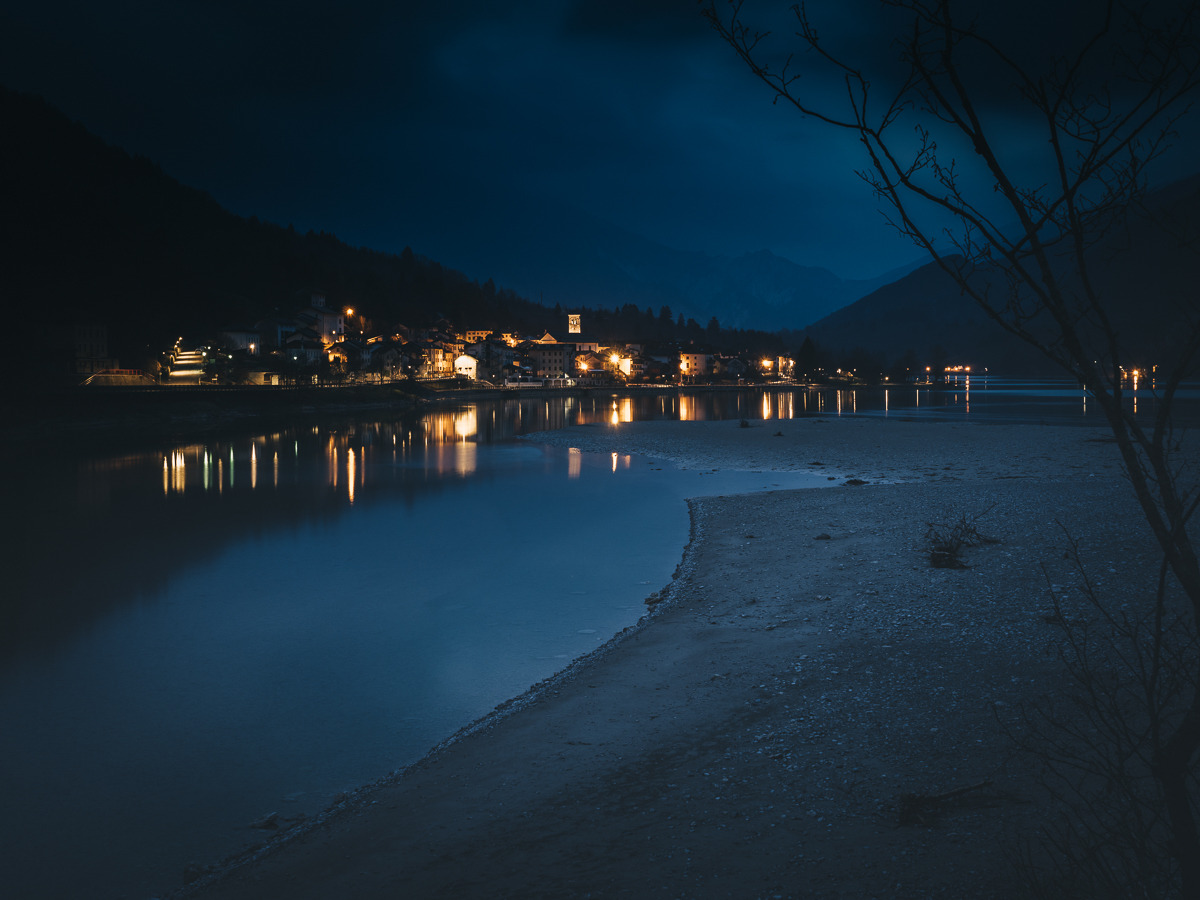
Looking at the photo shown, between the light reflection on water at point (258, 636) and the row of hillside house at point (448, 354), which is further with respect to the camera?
the row of hillside house at point (448, 354)

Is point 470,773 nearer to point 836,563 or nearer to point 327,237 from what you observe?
point 836,563

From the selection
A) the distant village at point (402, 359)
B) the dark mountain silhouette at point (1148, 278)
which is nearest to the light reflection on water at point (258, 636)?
the dark mountain silhouette at point (1148, 278)

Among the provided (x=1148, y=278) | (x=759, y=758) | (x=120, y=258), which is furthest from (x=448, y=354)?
(x=759, y=758)

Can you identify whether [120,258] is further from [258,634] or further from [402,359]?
[258,634]

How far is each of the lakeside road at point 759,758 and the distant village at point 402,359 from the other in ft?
202

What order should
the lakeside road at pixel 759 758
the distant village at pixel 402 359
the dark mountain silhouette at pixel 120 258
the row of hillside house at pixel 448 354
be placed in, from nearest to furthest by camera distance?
the lakeside road at pixel 759 758 < the dark mountain silhouette at pixel 120 258 < the distant village at pixel 402 359 < the row of hillside house at pixel 448 354

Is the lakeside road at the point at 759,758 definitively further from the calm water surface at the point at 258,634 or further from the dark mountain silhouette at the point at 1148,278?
the dark mountain silhouette at the point at 1148,278

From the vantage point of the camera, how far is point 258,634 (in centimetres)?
991

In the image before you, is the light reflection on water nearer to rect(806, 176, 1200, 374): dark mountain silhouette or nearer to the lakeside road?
the lakeside road

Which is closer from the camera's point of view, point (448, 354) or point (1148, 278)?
point (448, 354)

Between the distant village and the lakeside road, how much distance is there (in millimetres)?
61531

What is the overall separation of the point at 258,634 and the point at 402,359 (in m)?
89.7

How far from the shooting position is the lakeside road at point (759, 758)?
407cm

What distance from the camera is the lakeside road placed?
13.4ft
